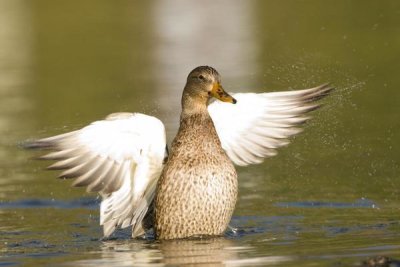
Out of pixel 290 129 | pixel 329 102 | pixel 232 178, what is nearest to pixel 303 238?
pixel 232 178

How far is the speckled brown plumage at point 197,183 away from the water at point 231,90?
0.16 metres

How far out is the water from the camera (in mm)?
8922

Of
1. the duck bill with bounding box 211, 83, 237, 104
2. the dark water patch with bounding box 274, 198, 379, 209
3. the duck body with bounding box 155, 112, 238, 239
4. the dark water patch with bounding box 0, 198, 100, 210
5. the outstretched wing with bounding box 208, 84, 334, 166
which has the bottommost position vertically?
the dark water patch with bounding box 0, 198, 100, 210

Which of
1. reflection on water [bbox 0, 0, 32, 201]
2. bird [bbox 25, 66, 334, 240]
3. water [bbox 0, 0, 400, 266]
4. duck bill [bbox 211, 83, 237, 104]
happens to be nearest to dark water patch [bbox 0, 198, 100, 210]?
water [bbox 0, 0, 400, 266]

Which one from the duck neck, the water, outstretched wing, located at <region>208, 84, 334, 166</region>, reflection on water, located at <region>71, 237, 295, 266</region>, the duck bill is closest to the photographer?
reflection on water, located at <region>71, 237, 295, 266</region>

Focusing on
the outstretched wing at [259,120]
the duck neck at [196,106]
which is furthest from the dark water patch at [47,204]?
the duck neck at [196,106]

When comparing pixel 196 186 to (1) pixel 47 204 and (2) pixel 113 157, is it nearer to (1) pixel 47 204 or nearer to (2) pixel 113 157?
(2) pixel 113 157

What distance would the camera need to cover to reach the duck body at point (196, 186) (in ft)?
30.2

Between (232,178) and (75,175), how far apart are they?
111 centimetres

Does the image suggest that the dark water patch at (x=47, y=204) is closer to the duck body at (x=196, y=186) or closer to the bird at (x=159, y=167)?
the bird at (x=159, y=167)

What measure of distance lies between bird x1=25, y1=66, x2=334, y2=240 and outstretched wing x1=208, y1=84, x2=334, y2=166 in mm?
185

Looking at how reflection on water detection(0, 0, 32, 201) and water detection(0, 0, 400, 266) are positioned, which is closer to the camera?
water detection(0, 0, 400, 266)

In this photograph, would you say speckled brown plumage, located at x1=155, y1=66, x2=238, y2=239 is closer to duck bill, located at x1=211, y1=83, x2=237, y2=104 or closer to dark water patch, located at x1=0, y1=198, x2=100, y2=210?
duck bill, located at x1=211, y1=83, x2=237, y2=104

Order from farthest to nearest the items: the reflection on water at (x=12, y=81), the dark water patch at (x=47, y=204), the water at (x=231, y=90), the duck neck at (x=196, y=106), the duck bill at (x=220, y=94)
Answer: the reflection on water at (x=12, y=81) < the dark water patch at (x=47, y=204) < the duck neck at (x=196, y=106) < the duck bill at (x=220, y=94) < the water at (x=231, y=90)
